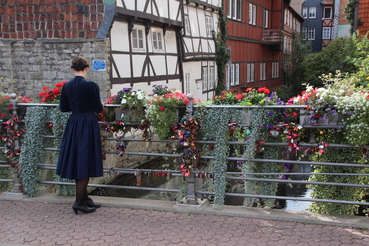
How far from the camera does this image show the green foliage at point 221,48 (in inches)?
834

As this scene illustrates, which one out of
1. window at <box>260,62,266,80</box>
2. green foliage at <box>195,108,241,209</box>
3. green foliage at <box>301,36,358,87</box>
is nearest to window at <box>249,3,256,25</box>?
window at <box>260,62,266,80</box>

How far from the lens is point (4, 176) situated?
572 centimetres

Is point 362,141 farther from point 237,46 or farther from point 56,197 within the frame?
point 237,46

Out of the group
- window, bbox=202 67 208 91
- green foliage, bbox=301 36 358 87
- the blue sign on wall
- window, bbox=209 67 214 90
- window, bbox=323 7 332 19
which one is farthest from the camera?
window, bbox=323 7 332 19

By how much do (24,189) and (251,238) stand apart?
3092 millimetres

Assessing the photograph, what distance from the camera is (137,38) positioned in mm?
12969

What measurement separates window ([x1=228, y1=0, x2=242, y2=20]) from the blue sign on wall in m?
13.5

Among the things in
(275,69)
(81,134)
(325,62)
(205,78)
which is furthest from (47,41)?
(275,69)

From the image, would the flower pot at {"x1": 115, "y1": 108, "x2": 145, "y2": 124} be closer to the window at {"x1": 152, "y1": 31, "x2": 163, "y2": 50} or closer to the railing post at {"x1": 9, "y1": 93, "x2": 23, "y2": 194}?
the railing post at {"x1": 9, "y1": 93, "x2": 23, "y2": 194}

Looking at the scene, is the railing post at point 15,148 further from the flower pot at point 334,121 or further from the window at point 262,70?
the window at point 262,70

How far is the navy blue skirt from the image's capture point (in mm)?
4613

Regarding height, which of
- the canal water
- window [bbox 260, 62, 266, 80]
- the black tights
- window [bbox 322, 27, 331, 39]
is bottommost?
the canal water

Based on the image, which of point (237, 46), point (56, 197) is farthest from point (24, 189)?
point (237, 46)

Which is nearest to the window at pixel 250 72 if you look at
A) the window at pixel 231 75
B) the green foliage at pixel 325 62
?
the window at pixel 231 75
